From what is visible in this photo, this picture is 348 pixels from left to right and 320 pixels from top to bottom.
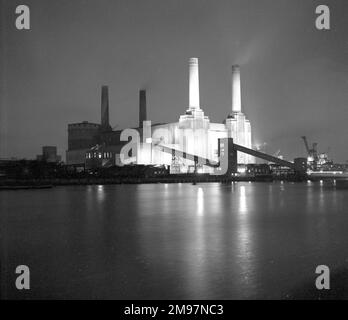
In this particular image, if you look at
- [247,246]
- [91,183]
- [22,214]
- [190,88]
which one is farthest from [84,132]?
[247,246]

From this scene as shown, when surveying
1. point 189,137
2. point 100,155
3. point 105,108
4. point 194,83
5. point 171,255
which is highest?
point 194,83

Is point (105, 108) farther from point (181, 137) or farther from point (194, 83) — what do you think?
point (194, 83)

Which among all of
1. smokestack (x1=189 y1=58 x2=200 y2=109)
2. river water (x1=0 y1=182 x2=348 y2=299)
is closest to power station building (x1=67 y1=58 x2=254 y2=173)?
smokestack (x1=189 y1=58 x2=200 y2=109)

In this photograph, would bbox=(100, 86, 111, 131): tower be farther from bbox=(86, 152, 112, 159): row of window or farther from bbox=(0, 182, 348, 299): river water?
bbox=(0, 182, 348, 299): river water

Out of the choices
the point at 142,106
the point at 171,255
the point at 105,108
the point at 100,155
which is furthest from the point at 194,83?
the point at 171,255

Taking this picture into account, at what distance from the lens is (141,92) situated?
323 feet

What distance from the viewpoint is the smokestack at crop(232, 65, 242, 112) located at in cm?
9219

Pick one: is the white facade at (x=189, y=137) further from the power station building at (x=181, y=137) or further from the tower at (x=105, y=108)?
the tower at (x=105, y=108)

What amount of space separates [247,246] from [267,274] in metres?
2.49

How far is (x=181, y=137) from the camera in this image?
8450 centimetres

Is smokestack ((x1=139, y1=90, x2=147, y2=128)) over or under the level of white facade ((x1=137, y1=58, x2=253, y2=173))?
over

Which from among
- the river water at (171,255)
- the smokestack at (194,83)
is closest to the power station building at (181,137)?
the smokestack at (194,83)

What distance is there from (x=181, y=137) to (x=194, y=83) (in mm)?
10610
